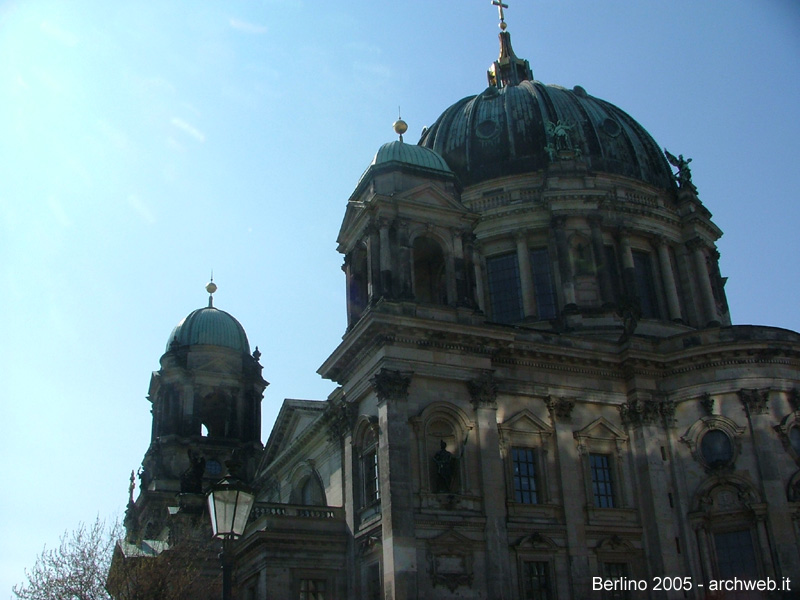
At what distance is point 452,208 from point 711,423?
12.9 metres

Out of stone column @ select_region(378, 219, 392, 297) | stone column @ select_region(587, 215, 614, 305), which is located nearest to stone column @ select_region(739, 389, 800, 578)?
stone column @ select_region(587, 215, 614, 305)

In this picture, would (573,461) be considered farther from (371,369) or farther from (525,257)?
(525,257)

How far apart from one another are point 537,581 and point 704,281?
815 inches

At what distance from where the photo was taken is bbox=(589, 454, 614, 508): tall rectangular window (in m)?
32.9

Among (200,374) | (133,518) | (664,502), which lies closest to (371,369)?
(664,502)

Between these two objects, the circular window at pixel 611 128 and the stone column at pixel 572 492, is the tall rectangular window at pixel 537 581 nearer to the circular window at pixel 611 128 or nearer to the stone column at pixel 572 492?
the stone column at pixel 572 492

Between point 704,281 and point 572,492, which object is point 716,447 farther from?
point 704,281

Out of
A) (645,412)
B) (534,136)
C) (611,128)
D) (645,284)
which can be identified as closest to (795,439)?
(645,412)

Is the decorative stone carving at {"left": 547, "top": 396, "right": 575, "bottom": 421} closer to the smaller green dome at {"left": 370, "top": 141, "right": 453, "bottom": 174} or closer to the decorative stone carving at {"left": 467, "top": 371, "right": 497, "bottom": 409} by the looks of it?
the decorative stone carving at {"left": 467, "top": 371, "right": 497, "bottom": 409}

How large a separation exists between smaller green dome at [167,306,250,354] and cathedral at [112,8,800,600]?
1547 cm

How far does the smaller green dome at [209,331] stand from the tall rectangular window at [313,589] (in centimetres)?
2688

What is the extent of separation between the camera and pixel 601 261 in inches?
1646

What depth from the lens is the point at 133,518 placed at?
180ft

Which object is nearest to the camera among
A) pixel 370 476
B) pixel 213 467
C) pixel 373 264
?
pixel 370 476
